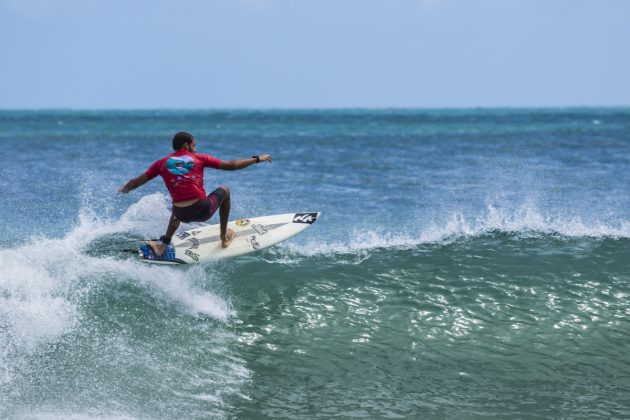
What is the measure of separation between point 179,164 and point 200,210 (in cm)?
60

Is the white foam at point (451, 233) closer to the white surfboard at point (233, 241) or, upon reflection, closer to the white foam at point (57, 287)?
the white surfboard at point (233, 241)

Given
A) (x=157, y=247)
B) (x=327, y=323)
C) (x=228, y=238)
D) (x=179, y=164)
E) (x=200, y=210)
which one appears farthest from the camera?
(x=228, y=238)

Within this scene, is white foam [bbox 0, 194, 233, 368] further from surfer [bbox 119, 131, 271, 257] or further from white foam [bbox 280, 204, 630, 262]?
white foam [bbox 280, 204, 630, 262]

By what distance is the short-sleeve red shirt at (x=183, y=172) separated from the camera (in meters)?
9.01

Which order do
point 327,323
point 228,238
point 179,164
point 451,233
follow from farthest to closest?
point 451,233, point 228,238, point 327,323, point 179,164

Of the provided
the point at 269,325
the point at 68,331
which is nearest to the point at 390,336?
the point at 269,325

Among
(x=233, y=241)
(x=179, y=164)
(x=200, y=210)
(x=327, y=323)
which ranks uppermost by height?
(x=179, y=164)

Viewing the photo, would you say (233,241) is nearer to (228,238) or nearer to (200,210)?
(228,238)

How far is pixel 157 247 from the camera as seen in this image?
388 inches

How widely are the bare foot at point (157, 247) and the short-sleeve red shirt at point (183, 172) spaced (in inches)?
33.4

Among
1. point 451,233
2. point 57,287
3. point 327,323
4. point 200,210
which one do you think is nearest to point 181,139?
point 200,210

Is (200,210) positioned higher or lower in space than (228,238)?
higher

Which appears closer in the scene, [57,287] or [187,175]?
[187,175]

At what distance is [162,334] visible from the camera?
8852 mm
